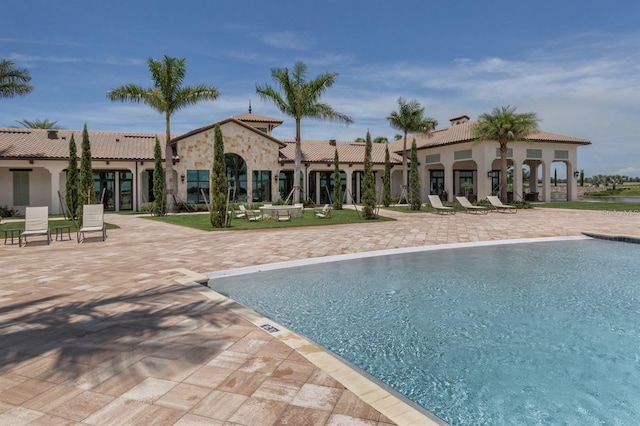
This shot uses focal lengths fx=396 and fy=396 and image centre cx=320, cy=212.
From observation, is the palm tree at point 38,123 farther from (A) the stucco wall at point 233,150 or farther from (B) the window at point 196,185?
(B) the window at point 196,185

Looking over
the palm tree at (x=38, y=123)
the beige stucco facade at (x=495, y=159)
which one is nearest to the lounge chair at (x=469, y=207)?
the beige stucco facade at (x=495, y=159)

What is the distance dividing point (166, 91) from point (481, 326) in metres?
22.9

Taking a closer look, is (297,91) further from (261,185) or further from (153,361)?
(153,361)

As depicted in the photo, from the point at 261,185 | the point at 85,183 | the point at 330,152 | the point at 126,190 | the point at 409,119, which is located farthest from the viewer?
the point at 330,152

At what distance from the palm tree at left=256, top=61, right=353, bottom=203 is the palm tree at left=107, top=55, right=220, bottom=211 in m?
4.11

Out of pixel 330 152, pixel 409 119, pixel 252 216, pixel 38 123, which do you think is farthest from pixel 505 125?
pixel 38 123

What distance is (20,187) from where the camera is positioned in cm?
2539

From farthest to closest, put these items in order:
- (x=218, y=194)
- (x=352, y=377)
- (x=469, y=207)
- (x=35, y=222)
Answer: (x=469, y=207)
(x=218, y=194)
(x=35, y=222)
(x=352, y=377)

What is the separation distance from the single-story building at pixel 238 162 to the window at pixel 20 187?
5 centimetres

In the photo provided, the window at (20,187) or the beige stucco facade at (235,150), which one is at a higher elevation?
the beige stucco facade at (235,150)

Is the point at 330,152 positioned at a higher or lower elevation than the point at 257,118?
lower

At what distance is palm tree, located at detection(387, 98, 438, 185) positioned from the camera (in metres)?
30.9

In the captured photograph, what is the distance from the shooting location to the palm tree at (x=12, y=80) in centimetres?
2366

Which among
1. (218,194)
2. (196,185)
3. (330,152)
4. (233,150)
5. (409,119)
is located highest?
(409,119)
